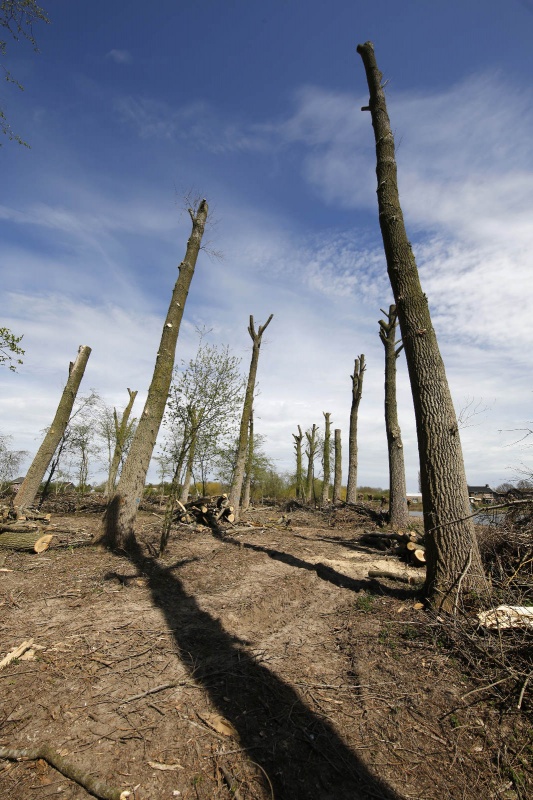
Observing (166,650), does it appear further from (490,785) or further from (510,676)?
(510,676)

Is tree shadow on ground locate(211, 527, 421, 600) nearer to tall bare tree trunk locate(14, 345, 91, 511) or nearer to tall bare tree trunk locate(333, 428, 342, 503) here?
tall bare tree trunk locate(14, 345, 91, 511)

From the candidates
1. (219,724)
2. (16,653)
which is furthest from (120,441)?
(219,724)

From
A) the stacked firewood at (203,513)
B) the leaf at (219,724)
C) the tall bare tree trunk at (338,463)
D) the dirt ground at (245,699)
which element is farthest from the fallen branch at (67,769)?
the tall bare tree trunk at (338,463)

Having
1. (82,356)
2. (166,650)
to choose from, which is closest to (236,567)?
(166,650)

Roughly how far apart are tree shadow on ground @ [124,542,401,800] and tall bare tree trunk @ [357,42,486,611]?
7.96 feet

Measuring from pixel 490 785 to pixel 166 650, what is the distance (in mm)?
2896

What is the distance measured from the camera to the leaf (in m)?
2.80

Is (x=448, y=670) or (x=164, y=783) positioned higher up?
(x=448, y=670)

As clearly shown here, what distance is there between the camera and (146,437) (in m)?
8.42

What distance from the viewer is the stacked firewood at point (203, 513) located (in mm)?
12121

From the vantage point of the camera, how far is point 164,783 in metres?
2.35

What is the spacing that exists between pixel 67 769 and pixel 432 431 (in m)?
4.87

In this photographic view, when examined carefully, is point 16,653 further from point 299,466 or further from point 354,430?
point 299,466

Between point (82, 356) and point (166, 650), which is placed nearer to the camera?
point (166, 650)
